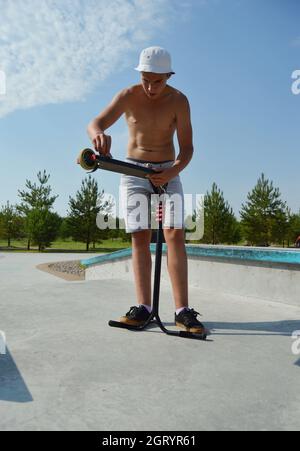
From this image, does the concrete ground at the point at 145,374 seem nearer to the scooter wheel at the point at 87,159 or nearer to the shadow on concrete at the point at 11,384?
the shadow on concrete at the point at 11,384

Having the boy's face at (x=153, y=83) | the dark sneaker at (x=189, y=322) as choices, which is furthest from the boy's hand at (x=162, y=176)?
the dark sneaker at (x=189, y=322)

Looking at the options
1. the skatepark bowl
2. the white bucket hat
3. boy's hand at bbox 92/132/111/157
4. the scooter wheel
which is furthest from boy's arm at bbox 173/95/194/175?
the skatepark bowl

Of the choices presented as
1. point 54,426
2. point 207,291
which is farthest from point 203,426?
point 207,291

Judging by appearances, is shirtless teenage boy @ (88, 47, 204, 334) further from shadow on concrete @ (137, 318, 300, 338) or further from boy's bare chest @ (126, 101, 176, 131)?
shadow on concrete @ (137, 318, 300, 338)

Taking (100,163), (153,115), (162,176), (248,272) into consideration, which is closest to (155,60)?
(153,115)

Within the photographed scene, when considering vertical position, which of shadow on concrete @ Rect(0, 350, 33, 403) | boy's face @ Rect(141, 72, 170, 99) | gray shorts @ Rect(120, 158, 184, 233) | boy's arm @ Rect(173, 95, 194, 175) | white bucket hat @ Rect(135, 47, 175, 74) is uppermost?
white bucket hat @ Rect(135, 47, 175, 74)

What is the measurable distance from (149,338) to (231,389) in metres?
0.85

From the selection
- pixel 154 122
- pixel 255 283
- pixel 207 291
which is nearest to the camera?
pixel 154 122

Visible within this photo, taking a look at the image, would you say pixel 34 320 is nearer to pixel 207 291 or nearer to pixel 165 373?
pixel 165 373

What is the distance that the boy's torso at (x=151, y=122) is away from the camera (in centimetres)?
288

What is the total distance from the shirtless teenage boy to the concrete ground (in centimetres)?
30

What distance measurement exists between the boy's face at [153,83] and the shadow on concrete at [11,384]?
1871 millimetres

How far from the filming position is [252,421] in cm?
138

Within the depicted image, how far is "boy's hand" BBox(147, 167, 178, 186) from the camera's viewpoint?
2596 mm
